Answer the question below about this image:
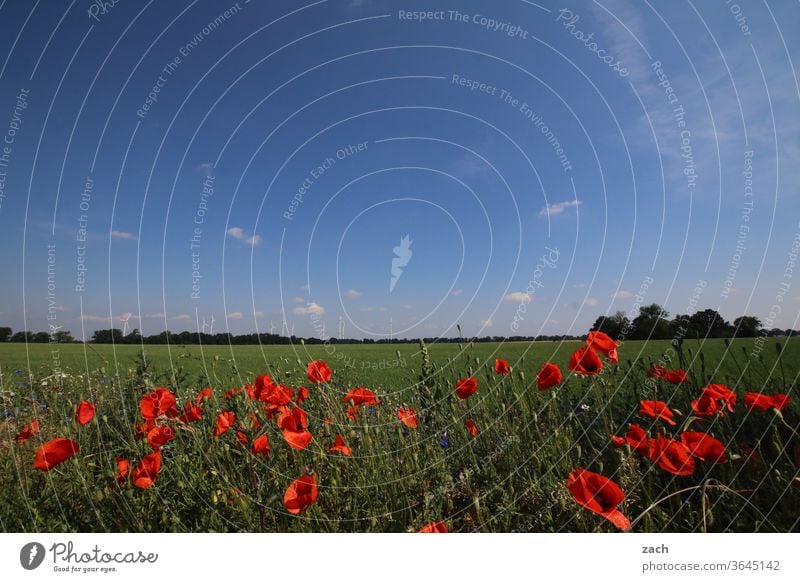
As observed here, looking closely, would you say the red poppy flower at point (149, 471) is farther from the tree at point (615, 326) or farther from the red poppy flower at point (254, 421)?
the tree at point (615, 326)

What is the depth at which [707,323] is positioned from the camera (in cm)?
255

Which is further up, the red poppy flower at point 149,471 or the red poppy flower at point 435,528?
the red poppy flower at point 149,471

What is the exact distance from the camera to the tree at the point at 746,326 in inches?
93.5

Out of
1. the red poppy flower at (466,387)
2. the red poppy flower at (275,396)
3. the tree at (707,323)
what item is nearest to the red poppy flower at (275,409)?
the red poppy flower at (275,396)

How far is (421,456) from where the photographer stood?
2.62 metres

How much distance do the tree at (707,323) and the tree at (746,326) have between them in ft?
0.20

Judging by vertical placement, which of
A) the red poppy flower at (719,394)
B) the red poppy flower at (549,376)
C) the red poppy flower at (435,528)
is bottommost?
the red poppy flower at (435,528)

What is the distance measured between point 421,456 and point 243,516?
108 cm

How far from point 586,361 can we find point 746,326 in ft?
3.58

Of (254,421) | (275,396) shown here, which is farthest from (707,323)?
(254,421)

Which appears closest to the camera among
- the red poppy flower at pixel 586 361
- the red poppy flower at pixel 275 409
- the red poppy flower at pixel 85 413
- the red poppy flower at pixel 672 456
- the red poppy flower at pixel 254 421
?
the red poppy flower at pixel 672 456

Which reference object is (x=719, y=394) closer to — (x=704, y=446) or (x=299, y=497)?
(x=704, y=446)

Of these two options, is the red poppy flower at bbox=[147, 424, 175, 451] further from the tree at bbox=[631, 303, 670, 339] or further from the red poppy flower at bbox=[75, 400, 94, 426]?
the tree at bbox=[631, 303, 670, 339]
